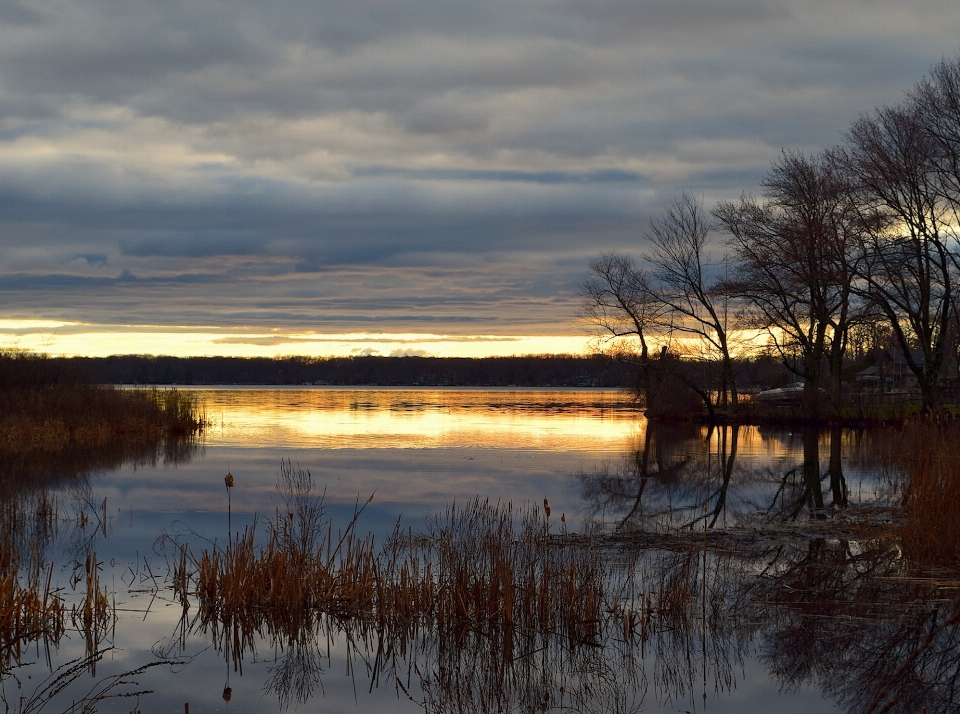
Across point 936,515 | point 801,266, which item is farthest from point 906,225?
point 936,515

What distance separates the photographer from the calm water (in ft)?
23.9

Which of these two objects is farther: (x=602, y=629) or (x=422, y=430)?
(x=422, y=430)

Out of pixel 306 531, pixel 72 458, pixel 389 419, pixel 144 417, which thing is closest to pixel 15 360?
pixel 144 417

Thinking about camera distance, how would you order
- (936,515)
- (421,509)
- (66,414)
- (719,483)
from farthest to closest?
1. (66,414)
2. (719,483)
3. (421,509)
4. (936,515)

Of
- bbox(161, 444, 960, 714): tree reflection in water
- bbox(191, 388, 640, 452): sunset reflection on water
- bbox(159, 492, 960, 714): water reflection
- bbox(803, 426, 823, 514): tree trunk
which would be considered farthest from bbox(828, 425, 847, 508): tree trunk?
bbox(159, 492, 960, 714): water reflection

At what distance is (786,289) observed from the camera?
1550 inches

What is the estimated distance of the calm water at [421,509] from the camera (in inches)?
287

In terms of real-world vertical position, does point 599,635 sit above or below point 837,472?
below

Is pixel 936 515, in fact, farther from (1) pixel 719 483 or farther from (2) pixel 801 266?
(2) pixel 801 266

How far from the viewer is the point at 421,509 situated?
15844mm

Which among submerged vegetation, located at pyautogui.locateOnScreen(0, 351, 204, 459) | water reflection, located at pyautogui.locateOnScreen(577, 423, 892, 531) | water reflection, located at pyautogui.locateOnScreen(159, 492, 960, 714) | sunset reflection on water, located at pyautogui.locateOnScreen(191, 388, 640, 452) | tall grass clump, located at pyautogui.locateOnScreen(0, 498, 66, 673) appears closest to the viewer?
water reflection, located at pyautogui.locateOnScreen(159, 492, 960, 714)

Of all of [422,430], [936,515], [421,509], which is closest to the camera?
[936,515]

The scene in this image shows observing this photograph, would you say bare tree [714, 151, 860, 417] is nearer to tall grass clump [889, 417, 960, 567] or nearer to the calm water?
the calm water

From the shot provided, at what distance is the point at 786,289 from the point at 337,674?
3496 cm
